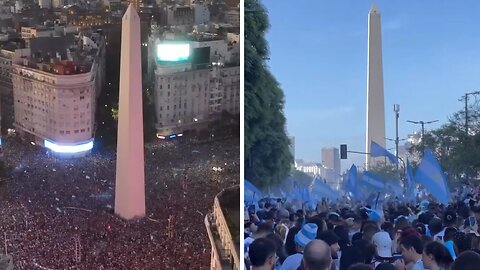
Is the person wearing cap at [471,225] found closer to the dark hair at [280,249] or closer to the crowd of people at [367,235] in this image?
the crowd of people at [367,235]

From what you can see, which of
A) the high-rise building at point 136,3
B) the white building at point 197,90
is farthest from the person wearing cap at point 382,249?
the high-rise building at point 136,3

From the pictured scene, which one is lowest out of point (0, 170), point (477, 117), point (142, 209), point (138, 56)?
point (142, 209)

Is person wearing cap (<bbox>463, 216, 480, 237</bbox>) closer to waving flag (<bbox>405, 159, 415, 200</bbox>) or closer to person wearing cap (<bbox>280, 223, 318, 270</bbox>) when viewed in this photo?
waving flag (<bbox>405, 159, 415, 200</bbox>)

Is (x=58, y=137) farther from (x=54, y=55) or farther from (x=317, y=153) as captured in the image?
(x=317, y=153)

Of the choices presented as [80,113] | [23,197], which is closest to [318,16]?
[80,113]

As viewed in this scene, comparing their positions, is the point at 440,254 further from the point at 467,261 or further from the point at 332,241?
the point at 332,241

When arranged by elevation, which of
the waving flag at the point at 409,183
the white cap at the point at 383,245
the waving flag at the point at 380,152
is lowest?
the white cap at the point at 383,245
